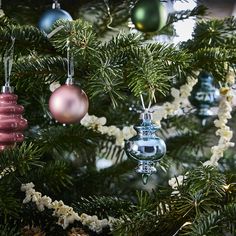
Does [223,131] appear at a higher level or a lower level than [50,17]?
lower

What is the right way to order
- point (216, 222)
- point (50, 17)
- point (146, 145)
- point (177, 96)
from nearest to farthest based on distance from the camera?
point (216, 222)
point (146, 145)
point (50, 17)
point (177, 96)

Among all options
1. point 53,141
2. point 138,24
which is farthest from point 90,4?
point 53,141

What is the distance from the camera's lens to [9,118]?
68 cm

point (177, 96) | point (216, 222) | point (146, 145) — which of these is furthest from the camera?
point (177, 96)

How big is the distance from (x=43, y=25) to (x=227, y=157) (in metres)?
0.41

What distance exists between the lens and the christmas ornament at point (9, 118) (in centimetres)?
68

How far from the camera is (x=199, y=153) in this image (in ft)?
3.49

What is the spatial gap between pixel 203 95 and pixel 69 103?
0.38 meters

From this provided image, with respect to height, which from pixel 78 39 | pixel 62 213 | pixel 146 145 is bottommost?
pixel 62 213

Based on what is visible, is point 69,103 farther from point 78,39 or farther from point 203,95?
point 203,95

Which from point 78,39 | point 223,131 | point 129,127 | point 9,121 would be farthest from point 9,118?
point 223,131

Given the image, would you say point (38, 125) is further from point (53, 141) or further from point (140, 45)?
point (140, 45)

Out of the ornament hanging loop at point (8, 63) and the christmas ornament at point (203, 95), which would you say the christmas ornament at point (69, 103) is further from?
the christmas ornament at point (203, 95)

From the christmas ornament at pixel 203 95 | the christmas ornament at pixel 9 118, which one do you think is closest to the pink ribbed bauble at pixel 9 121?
the christmas ornament at pixel 9 118
